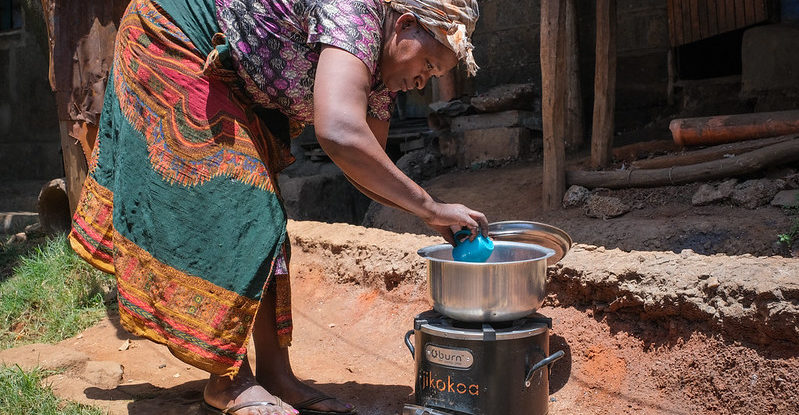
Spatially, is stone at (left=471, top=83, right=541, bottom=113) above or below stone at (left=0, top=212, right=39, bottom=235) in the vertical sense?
above

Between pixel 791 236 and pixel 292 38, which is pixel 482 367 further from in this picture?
pixel 791 236

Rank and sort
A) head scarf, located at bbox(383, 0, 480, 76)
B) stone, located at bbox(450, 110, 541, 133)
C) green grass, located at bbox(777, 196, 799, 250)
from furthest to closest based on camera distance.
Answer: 1. stone, located at bbox(450, 110, 541, 133)
2. green grass, located at bbox(777, 196, 799, 250)
3. head scarf, located at bbox(383, 0, 480, 76)

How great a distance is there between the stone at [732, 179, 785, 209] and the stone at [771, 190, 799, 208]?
6 centimetres

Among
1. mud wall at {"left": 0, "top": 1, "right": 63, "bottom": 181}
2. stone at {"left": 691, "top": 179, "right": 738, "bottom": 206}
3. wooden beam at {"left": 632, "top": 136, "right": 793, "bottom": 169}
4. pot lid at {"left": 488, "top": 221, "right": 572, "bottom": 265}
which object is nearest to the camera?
pot lid at {"left": 488, "top": 221, "right": 572, "bottom": 265}

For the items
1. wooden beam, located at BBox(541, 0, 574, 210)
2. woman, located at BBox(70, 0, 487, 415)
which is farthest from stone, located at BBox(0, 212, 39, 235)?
woman, located at BBox(70, 0, 487, 415)

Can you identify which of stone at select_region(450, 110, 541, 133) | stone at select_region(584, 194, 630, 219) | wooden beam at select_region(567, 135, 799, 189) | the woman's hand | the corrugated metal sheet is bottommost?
stone at select_region(584, 194, 630, 219)

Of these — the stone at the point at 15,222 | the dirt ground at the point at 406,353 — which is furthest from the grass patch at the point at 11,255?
the dirt ground at the point at 406,353

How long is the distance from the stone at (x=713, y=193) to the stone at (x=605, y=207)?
22.8 inches

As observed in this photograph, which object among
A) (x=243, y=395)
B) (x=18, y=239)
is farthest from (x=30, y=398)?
(x=18, y=239)

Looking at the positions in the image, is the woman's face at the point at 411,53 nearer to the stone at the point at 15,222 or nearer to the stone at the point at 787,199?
the stone at the point at 787,199

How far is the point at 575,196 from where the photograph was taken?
6434mm

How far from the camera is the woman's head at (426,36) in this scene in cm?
206

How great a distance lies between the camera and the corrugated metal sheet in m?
6.86

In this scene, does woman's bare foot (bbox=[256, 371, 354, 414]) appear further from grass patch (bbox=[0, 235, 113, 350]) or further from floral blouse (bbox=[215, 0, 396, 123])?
grass patch (bbox=[0, 235, 113, 350])
